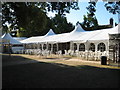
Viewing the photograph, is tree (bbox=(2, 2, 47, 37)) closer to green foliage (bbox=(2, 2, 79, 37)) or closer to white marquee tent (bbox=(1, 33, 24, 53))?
green foliage (bbox=(2, 2, 79, 37))

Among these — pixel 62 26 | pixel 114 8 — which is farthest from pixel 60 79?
pixel 62 26

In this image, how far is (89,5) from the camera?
9797mm

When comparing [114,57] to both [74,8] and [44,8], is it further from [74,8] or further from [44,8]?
[44,8]

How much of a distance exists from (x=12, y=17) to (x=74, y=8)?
5.70m

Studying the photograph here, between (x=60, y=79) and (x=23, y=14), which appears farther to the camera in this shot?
(x=23, y=14)

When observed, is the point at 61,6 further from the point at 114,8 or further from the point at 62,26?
the point at 62,26

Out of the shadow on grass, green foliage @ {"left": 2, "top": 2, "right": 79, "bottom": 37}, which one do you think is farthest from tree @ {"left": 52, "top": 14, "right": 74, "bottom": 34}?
the shadow on grass

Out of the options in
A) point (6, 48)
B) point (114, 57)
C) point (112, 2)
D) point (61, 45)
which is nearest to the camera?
point (112, 2)

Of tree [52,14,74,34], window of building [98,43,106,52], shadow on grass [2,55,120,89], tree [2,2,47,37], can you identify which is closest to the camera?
shadow on grass [2,55,120,89]

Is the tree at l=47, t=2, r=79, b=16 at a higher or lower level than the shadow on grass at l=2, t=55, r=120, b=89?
higher

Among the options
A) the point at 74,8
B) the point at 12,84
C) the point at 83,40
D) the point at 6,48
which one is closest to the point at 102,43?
the point at 83,40

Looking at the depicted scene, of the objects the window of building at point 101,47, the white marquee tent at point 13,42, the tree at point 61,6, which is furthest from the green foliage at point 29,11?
the white marquee tent at point 13,42

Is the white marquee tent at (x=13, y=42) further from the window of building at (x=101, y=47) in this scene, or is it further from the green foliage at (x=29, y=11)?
the window of building at (x=101, y=47)

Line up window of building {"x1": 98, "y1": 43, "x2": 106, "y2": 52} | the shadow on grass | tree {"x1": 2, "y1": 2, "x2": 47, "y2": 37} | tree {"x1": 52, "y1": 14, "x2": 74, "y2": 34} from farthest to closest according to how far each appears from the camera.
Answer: tree {"x1": 52, "y1": 14, "x2": 74, "y2": 34}, window of building {"x1": 98, "y1": 43, "x2": 106, "y2": 52}, tree {"x1": 2, "y1": 2, "x2": 47, "y2": 37}, the shadow on grass
